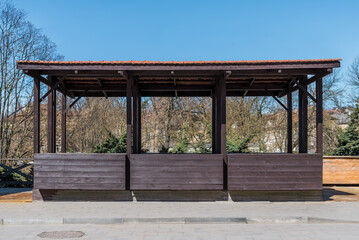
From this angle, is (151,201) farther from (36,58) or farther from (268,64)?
(36,58)

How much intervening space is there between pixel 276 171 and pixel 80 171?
5575 millimetres

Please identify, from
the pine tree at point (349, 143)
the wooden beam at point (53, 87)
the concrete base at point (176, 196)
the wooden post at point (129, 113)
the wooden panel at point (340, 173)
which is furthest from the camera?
the pine tree at point (349, 143)

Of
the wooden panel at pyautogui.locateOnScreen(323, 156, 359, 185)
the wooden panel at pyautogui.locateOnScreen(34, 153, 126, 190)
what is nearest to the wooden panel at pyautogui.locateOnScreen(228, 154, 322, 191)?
the wooden panel at pyautogui.locateOnScreen(34, 153, 126, 190)

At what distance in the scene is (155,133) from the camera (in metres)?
26.7

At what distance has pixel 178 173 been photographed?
29.9 feet

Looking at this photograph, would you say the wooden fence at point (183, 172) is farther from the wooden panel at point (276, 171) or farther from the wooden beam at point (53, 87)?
the wooden beam at point (53, 87)

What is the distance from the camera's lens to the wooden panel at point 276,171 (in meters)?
9.09

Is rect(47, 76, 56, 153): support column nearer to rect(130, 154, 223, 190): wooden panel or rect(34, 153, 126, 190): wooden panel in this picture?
rect(34, 153, 126, 190): wooden panel

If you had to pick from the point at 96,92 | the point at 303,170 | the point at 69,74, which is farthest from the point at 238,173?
the point at 96,92
